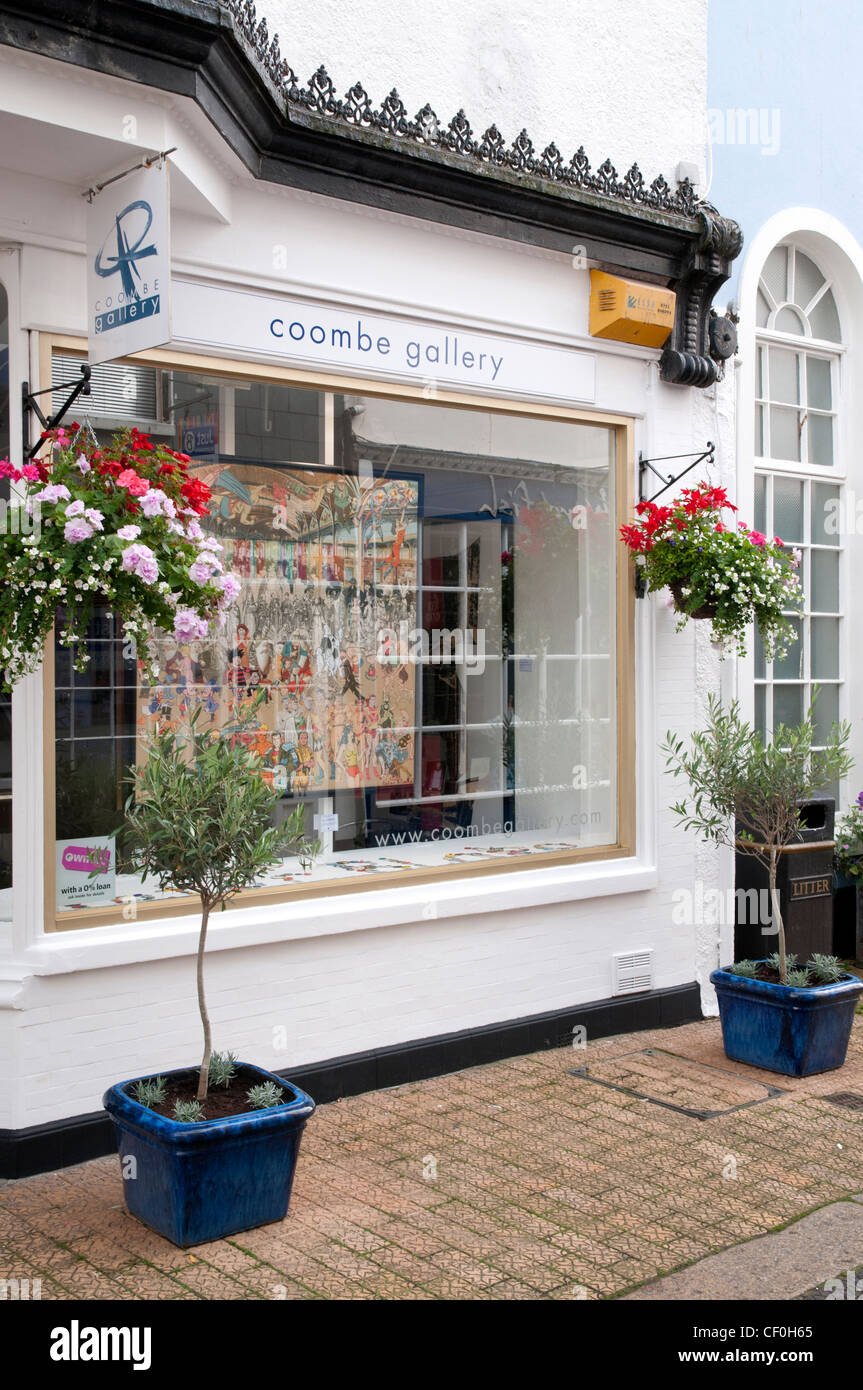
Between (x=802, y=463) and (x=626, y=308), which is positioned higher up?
(x=626, y=308)

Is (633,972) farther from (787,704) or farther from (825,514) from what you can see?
(825,514)

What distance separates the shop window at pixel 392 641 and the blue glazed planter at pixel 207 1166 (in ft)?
3.81

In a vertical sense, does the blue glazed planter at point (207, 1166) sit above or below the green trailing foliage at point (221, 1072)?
below

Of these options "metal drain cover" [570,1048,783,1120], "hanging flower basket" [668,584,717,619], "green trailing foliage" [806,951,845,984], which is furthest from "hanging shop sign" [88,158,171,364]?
"green trailing foliage" [806,951,845,984]

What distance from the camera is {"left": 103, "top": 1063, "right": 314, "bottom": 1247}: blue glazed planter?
407 centimetres

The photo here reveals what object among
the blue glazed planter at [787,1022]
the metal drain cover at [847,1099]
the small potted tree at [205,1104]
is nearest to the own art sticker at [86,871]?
the small potted tree at [205,1104]

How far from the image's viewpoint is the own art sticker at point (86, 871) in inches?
197

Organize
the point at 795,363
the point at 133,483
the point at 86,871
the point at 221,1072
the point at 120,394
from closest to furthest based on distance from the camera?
the point at 133,483 < the point at 221,1072 < the point at 86,871 < the point at 120,394 < the point at 795,363

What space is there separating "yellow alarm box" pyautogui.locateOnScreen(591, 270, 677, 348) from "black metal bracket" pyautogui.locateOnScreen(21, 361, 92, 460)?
9.56 ft

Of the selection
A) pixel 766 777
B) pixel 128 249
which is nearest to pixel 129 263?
pixel 128 249

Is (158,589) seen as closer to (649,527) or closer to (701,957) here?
(649,527)

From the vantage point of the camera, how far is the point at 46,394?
485 centimetres

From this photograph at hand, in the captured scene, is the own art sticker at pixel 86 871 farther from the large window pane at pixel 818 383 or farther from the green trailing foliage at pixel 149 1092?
the large window pane at pixel 818 383

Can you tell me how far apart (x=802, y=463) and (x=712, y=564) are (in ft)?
8.65
